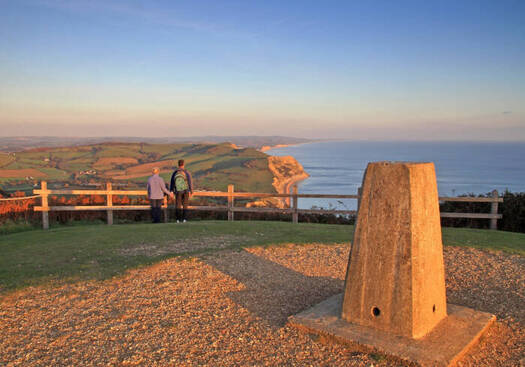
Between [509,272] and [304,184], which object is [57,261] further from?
[304,184]

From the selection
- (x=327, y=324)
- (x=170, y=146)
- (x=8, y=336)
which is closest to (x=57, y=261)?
(x=8, y=336)

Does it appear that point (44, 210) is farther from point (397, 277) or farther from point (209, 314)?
point (397, 277)

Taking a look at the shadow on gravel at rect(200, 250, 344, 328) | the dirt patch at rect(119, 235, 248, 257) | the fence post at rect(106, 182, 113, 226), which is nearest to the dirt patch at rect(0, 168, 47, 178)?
the fence post at rect(106, 182, 113, 226)

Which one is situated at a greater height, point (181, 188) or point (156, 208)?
point (181, 188)

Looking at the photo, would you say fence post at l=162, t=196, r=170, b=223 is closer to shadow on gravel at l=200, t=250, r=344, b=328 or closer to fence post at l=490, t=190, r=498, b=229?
shadow on gravel at l=200, t=250, r=344, b=328

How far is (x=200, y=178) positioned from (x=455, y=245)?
29.1 meters

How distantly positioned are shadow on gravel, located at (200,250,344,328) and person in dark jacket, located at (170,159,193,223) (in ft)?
18.4

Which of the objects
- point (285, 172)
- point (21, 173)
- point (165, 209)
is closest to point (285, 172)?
point (285, 172)

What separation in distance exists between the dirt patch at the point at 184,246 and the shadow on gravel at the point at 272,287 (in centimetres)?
116

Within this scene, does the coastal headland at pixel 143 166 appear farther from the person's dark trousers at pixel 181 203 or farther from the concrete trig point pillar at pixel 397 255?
the concrete trig point pillar at pixel 397 255

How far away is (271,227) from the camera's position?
11.8 meters

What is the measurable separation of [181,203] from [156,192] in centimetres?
92

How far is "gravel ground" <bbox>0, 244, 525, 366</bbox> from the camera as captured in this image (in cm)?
412

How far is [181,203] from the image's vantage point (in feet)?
44.0
